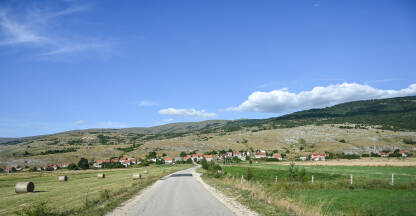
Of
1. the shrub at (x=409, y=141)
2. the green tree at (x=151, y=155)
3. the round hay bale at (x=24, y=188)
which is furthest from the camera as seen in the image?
the green tree at (x=151, y=155)

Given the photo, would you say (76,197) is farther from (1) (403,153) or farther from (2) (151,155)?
Answer: (1) (403,153)

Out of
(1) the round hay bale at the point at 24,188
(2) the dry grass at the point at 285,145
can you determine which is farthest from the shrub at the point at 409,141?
(1) the round hay bale at the point at 24,188

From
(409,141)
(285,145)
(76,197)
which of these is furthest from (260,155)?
(76,197)

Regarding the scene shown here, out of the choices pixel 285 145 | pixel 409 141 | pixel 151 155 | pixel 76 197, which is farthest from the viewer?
pixel 285 145

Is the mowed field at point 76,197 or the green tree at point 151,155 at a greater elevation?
the mowed field at point 76,197

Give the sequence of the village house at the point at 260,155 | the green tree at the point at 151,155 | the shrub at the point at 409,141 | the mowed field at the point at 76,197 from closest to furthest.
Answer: the mowed field at the point at 76,197 → the shrub at the point at 409,141 → the village house at the point at 260,155 → the green tree at the point at 151,155

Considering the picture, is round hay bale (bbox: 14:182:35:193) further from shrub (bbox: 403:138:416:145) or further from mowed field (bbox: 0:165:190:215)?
shrub (bbox: 403:138:416:145)

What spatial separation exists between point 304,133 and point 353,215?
192 m

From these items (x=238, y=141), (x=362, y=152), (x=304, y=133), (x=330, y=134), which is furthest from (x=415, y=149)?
(x=238, y=141)

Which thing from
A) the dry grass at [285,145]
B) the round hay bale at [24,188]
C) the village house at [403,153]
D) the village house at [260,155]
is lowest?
the village house at [260,155]

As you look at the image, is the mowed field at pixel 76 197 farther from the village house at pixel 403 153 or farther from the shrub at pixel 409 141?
the shrub at pixel 409 141

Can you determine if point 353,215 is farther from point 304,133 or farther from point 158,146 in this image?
point 304,133

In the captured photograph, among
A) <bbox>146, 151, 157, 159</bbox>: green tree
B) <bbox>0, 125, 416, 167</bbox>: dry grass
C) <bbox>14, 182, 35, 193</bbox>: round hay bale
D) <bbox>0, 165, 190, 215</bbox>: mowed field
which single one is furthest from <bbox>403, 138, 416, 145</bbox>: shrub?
<bbox>14, 182, 35, 193</bbox>: round hay bale

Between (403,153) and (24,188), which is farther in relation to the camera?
(403,153)
